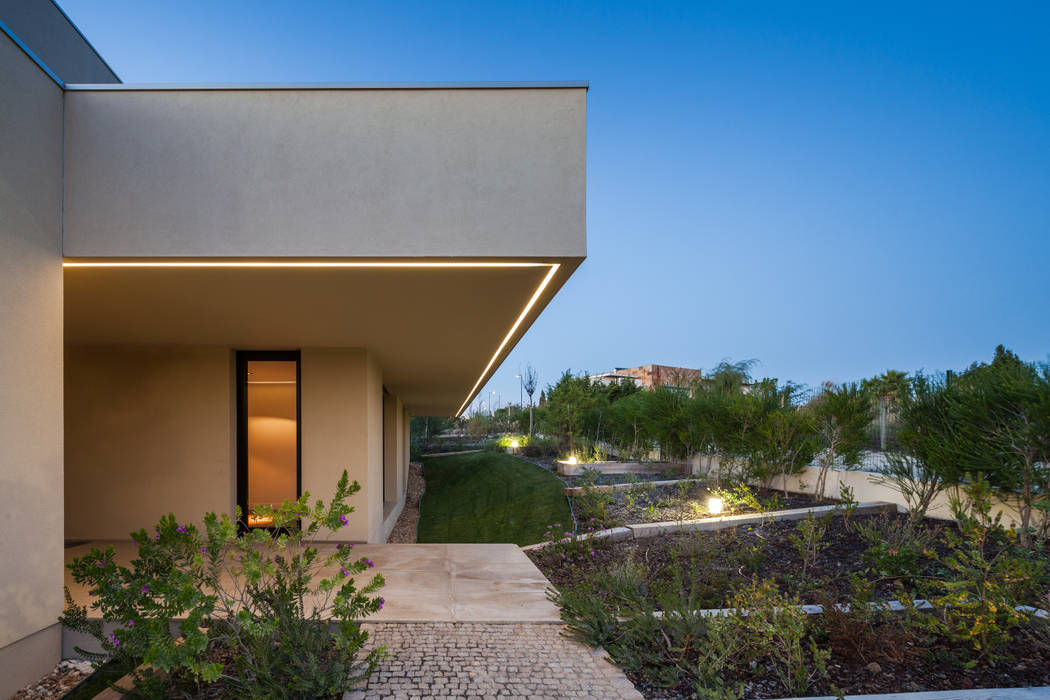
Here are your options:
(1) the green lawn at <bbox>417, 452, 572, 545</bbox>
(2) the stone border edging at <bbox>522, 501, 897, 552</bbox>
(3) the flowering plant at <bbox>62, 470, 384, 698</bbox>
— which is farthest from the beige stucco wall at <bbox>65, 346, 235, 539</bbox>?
(1) the green lawn at <bbox>417, 452, 572, 545</bbox>

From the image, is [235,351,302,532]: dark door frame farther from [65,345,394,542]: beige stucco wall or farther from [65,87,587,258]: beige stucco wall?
[65,87,587,258]: beige stucco wall

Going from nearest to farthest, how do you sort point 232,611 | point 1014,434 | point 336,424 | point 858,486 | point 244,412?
point 232,611
point 1014,434
point 336,424
point 244,412
point 858,486

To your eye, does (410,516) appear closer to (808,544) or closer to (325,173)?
(808,544)

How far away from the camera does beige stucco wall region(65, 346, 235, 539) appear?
6.53 metres

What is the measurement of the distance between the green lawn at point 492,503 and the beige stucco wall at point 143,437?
530 cm

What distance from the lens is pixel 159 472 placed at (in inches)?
259

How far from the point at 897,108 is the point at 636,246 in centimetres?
6371

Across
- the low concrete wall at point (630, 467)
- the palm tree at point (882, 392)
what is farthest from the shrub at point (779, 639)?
the low concrete wall at point (630, 467)

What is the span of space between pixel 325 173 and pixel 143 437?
5168 mm

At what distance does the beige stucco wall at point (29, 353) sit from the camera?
3004 millimetres

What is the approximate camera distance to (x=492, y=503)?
14125mm

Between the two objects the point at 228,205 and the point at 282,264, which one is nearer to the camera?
the point at 228,205

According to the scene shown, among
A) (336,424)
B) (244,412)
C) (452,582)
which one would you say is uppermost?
(244,412)

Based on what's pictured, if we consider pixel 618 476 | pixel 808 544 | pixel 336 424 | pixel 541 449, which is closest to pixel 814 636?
pixel 808 544
